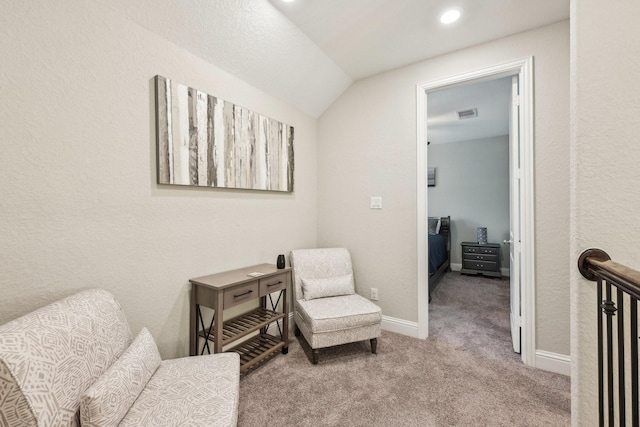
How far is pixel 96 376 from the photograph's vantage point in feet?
3.51

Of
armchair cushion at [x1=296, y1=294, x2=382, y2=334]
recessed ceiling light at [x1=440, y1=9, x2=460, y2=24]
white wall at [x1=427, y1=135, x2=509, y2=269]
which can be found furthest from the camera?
white wall at [x1=427, y1=135, x2=509, y2=269]

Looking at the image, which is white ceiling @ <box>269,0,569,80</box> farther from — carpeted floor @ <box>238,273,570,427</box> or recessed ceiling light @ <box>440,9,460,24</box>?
carpeted floor @ <box>238,273,570,427</box>

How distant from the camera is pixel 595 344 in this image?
1020 mm

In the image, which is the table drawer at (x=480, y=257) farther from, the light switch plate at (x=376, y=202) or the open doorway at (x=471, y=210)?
the light switch plate at (x=376, y=202)

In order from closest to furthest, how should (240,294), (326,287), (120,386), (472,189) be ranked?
(120,386)
(240,294)
(326,287)
(472,189)

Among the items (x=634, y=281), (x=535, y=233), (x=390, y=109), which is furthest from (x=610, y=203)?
(x=390, y=109)

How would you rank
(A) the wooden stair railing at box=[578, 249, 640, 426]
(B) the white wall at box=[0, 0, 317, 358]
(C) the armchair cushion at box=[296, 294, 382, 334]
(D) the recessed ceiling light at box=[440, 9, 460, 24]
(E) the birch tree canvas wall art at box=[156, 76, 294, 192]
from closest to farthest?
(A) the wooden stair railing at box=[578, 249, 640, 426] < (B) the white wall at box=[0, 0, 317, 358] < (E) the birch tree canvas wall art at box=[156, 76, 294, 192] < (D) the recessed ceiling light at box=[440, 9, 460, 24] < (C) the armchair cushion at box=[296, 294, 382, 334]

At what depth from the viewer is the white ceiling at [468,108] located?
3283 mm

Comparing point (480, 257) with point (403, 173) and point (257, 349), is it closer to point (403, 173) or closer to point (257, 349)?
point (403, 173)

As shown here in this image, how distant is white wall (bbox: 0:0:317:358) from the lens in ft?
3.94

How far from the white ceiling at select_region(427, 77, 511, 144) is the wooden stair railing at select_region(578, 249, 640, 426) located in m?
2.13

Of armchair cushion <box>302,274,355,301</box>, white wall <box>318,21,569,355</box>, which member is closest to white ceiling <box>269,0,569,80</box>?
white wall <box>318,21,569,355</box>

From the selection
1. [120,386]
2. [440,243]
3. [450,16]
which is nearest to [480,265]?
[440,243]

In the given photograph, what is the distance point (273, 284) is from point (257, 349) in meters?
0.55
